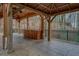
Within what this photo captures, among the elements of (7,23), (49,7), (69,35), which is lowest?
(69,35)

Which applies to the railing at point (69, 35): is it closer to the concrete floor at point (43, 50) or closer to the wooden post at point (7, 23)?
the concrete floor at point (43, 50)

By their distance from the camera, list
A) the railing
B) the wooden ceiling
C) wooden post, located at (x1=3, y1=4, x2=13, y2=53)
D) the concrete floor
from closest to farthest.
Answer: the concrete floor
wooden post, located at (x1=3, y1=4, x2=13, y2=53)
the wooden ceiling
the railing

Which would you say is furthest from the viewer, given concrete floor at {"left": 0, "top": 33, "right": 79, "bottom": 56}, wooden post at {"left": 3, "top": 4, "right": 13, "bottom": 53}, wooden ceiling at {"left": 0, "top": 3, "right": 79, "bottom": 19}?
wooden ceiling at {"left": 0, "top": 3, "right": 79, "bottom": 19}

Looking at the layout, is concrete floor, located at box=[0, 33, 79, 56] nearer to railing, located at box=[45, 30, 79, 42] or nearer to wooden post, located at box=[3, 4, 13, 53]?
wooden post, located at box=[3, 4, 13, 53]

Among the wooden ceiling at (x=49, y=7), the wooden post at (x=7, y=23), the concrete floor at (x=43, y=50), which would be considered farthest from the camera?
the wooden ceiling at (x=49, y=7)

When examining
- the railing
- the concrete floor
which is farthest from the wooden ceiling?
the railing

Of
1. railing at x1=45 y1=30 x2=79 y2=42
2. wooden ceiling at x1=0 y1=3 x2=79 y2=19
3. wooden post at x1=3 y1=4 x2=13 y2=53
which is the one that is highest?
wooden ceiling at x1=0 y1=3 x2=79 y2=19

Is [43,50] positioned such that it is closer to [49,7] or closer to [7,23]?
[7,23]

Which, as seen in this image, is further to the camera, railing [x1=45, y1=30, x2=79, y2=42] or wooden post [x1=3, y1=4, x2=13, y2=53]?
railing [x1=45, y1=30, x2=79, y2=42]

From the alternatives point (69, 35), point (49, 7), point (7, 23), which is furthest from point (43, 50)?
point (69, 35)

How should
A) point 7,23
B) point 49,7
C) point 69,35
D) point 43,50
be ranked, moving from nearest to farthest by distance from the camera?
point 7,23, point 43,50, point 49,7, point 69,35

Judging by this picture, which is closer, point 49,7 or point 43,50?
point 43,50

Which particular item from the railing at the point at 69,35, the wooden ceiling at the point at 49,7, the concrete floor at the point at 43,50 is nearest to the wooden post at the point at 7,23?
the concrete floor at the point at 43,50

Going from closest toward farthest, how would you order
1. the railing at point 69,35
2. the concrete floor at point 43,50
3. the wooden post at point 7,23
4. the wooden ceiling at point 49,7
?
1. the concrete floor at point 43,50
2. the wooden post at point 7,23
3. the wooden ceiling at point 49,7
4. the railing at point 69,35
